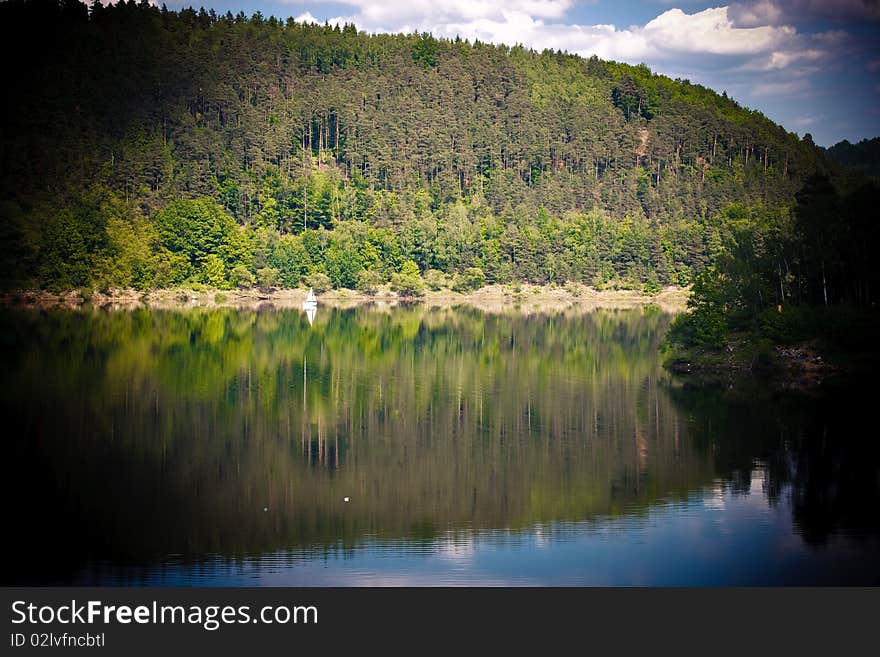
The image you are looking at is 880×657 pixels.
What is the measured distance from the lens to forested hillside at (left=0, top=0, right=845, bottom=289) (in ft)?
401

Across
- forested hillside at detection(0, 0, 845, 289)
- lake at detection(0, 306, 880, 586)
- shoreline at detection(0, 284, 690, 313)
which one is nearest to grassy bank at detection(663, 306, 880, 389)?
lake at detection(0, 306, 880, 586)

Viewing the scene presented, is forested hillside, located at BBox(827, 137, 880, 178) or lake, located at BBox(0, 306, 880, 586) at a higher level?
forested hillside, located at BBox(827, 137, 880, 178)

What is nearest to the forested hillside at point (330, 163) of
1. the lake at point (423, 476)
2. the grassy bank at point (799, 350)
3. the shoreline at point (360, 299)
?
the shoreline at point (360, 299)

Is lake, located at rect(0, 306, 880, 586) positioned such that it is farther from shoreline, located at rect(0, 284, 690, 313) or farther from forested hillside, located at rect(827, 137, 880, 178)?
forested hillside, located at rect(827, 137, 880, 178)

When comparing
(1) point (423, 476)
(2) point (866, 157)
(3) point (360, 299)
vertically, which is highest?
(2) point (866, 157)

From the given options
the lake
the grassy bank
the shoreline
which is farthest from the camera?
the shoreline

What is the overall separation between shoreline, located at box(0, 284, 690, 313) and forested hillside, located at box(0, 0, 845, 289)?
5.80 feet

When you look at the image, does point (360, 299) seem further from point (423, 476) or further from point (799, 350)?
point (423, 476)

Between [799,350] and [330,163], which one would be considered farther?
[330,163]

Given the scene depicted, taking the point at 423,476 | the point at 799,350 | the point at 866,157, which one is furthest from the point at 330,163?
the point at 423,476

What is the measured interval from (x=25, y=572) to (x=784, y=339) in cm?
3893

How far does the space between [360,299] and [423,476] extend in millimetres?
100756

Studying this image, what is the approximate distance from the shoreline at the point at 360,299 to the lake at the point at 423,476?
46.5 meters

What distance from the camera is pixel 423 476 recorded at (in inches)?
1113
